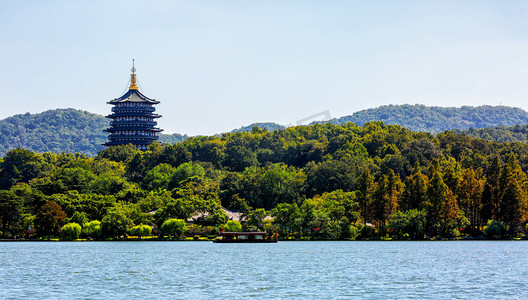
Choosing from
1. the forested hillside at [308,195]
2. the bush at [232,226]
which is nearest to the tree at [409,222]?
the forested hillside at [308,195]

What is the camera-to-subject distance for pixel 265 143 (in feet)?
434

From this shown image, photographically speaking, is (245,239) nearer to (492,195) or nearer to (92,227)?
(92,227)

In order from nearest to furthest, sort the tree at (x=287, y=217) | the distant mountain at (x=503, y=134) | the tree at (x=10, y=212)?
the tree at (x=10, y=212) < the tree at (x=287, y=217) < the distant mountain at (x=503, y=134)

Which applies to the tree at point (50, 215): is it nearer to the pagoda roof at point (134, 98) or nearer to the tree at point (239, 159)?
the tree at point (239, 159)

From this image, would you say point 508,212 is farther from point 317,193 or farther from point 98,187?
point 98,187

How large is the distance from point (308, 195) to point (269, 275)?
60.3m

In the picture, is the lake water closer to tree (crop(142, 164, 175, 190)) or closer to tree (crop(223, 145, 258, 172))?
tree (crop(142, 164, 175, 190))

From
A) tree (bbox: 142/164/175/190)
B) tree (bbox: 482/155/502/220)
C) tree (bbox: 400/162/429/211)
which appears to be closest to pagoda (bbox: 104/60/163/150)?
tree (bbox: 142/164/175/190)

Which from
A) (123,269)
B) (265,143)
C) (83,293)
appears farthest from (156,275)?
(265,143)

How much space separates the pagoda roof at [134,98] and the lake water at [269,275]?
7269 centimetres

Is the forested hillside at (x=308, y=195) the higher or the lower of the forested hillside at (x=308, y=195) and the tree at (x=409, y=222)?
the higher

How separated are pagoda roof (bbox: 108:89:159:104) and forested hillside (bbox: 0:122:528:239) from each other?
1443 centimetres

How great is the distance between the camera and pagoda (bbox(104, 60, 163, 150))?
421 ft

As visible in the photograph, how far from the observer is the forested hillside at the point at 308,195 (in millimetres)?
78188
